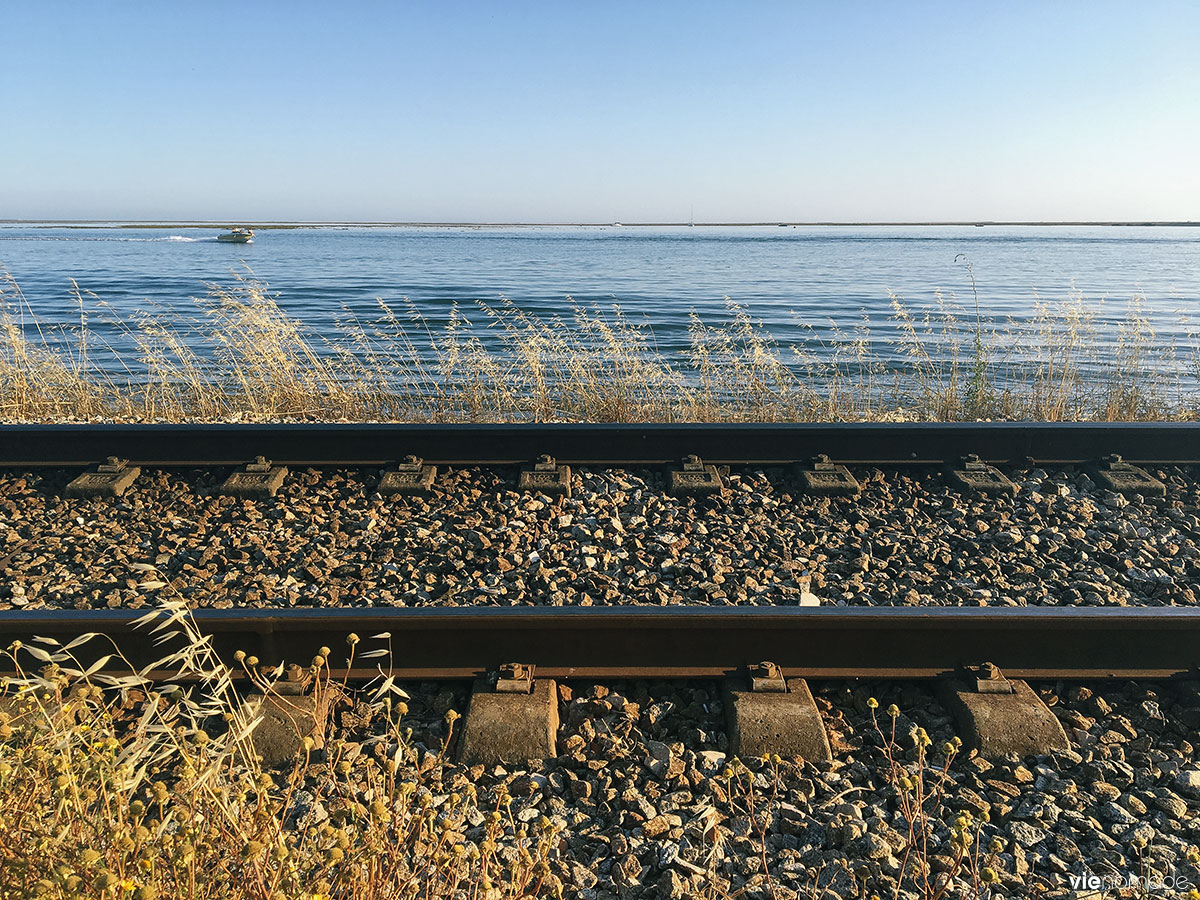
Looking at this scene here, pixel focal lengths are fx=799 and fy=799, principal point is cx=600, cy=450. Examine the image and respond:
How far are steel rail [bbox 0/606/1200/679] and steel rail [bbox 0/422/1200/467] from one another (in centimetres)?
245

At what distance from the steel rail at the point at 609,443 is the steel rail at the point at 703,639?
96.3 inches

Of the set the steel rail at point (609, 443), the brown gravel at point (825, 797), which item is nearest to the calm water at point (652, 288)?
the steel rail at point (609, 443)

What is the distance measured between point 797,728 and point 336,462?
12.6ft

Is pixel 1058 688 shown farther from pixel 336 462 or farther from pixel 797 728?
pixel 336 462

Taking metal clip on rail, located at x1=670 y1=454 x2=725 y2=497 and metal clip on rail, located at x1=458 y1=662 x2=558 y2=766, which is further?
metal clip on rail, located at x1=670 y1=454 x2=725 y2=497

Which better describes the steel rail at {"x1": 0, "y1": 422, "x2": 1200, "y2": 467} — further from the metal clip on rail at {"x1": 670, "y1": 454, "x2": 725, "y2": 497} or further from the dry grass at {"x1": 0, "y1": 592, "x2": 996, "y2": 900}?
the dry grass at {"x1": 0, "y1": 592, "x2": 996, "y2": 900}

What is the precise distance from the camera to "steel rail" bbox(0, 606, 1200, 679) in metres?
3.25

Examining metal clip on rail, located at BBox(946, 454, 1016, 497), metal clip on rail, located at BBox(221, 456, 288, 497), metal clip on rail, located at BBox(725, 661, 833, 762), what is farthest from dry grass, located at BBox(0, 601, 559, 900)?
metal clip on rail, located at BBox(946, 454, 1016, 497)

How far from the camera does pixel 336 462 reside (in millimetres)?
5613

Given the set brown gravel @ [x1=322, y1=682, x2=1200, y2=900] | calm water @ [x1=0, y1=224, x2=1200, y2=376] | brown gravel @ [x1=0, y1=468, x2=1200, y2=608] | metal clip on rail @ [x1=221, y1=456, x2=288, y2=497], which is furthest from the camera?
calm water @ [x1=0, y1=224, x2=1200, y2=376]

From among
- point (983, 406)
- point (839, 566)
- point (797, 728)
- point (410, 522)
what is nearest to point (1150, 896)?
point (797, 728)

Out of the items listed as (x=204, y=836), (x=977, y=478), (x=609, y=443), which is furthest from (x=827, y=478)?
(x=204, y=836)

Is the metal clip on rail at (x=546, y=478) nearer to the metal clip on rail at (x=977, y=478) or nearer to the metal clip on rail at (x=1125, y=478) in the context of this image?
the metal clip on rail at (x=977, y=478)

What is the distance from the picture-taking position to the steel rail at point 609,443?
18.6 feet
